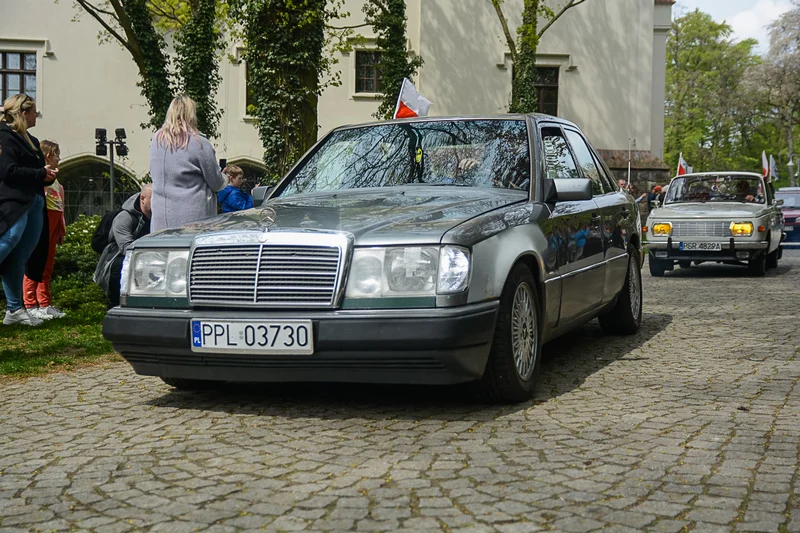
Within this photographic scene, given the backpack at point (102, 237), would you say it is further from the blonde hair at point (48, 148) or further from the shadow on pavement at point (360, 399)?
the shadow on pavement at point (360, 399)

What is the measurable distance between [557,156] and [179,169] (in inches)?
111

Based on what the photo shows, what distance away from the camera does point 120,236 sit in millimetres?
8102

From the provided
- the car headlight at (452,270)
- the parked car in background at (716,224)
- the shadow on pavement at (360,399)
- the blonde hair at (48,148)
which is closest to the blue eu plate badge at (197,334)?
the shadow on pavement at (360,399)

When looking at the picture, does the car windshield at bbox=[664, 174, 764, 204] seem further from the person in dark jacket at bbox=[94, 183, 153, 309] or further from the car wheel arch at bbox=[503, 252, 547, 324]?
the car wheel arch at bbox=[503, 252, 547, 324]

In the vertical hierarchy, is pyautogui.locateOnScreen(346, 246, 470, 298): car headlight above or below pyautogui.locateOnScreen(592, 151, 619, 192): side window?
below

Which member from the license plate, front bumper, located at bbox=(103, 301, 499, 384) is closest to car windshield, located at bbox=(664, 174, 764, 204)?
front bumper, located at bbox=(103, 301, 499, 384)

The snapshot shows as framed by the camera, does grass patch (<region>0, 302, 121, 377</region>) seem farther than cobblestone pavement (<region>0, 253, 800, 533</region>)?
Yes

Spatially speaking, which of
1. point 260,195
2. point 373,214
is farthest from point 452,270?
point 260,195

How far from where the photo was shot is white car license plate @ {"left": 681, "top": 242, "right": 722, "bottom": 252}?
15.9 meters

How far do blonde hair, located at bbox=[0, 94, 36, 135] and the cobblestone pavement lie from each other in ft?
8.77

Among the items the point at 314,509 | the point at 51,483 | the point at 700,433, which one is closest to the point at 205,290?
the point at 51,483

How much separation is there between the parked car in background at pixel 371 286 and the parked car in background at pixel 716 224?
34.2 feet

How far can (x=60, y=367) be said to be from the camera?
719cm

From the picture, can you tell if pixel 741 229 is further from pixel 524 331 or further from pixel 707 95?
pixel 707 95
